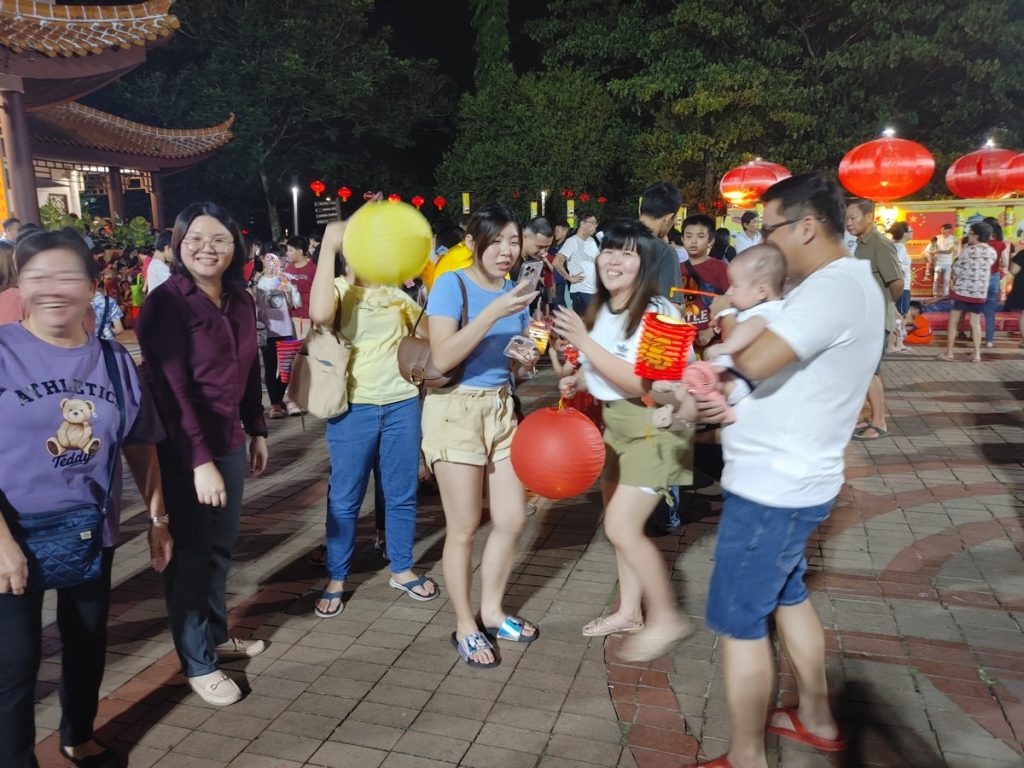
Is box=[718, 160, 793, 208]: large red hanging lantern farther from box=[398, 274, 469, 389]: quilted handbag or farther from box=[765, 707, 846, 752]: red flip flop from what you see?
box=[765, 707, 846, 752]: red flip flop

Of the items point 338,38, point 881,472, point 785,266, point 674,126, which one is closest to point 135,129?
point 338,38

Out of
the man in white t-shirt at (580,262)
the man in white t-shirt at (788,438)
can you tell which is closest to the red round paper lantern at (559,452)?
the man in white t-shirt at (788,438)

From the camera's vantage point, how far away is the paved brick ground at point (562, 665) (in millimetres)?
2684

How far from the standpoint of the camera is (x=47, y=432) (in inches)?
85.0

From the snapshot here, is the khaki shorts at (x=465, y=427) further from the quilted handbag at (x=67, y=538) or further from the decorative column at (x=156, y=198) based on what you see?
the decorative column at (x=156, y=198)

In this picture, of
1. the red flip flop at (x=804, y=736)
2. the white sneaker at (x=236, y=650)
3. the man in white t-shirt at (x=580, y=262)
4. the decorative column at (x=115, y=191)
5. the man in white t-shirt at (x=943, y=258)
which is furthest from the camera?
the decorative column at (x=115, y=191)

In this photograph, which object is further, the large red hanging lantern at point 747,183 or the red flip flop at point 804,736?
the large red hanging lantern at point 747,183

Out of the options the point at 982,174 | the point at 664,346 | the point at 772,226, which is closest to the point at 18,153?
the point at 664,346

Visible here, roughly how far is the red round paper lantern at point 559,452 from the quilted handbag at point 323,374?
105cm

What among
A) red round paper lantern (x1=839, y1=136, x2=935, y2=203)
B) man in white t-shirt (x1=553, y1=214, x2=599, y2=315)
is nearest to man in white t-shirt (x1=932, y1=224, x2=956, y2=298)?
red round paper lantern (x1=839, y1=136, x2=935, y2=203)

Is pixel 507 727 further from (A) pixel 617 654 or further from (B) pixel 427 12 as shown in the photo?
(B) pixel 427 12

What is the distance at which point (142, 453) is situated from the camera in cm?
249

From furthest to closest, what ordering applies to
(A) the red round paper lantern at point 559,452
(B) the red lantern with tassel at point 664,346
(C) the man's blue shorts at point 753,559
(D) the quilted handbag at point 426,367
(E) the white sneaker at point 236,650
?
1. (E) the white sneaker at point 236,650
2. (D) the quilted handbag at point 426,367
3. (A) the red round paper lantern at point 559,452
4. (B) the red lantern with tassel at point 664,346
5. (C) the man's blue shorts at point 753,559

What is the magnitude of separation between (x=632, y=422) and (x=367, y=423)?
130cm
